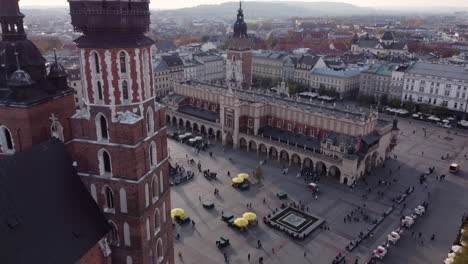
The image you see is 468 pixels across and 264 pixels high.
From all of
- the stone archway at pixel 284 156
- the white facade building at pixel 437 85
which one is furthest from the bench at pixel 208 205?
the white facade building at pixel 437 85

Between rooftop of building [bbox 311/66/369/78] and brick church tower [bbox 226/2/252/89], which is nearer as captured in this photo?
brick church tower [bbox 226/2/252/89]

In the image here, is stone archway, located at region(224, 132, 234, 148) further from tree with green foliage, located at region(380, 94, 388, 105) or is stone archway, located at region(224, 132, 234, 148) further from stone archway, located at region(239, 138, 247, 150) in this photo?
tree with green foliage, located at region(380, 94, 388, 105)

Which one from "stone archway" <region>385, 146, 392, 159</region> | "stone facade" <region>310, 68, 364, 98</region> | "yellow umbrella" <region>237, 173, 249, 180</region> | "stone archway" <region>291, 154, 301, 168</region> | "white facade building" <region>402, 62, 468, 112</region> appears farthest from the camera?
"stone facade" <region>310, 68, 364, 98</region>

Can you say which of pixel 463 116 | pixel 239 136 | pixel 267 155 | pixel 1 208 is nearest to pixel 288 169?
pixel 267 155

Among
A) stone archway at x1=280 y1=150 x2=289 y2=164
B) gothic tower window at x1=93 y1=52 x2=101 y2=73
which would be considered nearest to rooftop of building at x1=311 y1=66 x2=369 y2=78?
stone archway at x1=280 y1=150 x2=289 y2=164

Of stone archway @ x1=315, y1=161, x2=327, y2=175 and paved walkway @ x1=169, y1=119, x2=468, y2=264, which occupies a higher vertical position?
stone archway @ x1=315, y1=161, x2=327, y2=175

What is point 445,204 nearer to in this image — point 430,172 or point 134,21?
point 430,172

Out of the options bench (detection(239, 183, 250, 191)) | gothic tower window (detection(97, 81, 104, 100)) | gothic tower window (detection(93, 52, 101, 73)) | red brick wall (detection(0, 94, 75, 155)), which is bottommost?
bench (detection(239, 183, 250, 191))

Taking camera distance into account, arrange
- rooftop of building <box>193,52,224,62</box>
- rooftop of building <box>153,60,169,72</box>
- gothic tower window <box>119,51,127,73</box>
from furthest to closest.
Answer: rooftop of building <box>193,52,224,62</box> → rooftop of building <box>153,60,169,72</box> → gothic tower window <box>119,51,127,73</box>
